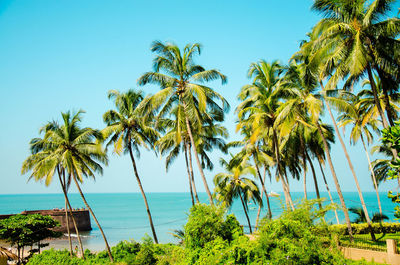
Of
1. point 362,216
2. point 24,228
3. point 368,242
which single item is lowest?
point 368,242

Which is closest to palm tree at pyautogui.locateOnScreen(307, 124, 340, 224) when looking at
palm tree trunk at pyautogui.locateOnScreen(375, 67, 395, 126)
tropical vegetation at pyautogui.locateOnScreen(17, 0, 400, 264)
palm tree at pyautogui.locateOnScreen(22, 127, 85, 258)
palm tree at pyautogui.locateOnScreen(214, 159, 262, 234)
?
tropical vegetation at pyautogui.locateOnScreen(17, 0, 400, 264)

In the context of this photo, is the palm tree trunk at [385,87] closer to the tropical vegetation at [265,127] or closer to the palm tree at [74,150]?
the tropical vegetation at [265,127]

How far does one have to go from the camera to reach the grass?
11.7m

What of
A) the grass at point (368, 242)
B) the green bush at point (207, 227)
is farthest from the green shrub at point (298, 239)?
the grass at point (368, 242)

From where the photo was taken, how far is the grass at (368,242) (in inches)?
461

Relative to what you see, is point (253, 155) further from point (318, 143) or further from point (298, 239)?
point (298, 239)

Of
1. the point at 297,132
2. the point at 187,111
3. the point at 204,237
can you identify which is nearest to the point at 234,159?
the point at 297,132

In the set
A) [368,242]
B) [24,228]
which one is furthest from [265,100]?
[24,228]

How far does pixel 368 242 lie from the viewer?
16.3 m

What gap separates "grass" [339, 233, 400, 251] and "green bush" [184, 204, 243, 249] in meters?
6.35

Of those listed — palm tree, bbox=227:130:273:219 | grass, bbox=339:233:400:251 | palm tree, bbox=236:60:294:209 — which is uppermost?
palm tree, bbox=236:60:294:209

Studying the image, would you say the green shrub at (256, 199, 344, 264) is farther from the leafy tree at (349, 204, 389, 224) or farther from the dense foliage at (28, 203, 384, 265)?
the leafy tree at (349, 204, 389, 224)

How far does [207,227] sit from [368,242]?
12450 mm

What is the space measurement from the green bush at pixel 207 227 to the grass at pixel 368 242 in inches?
250
